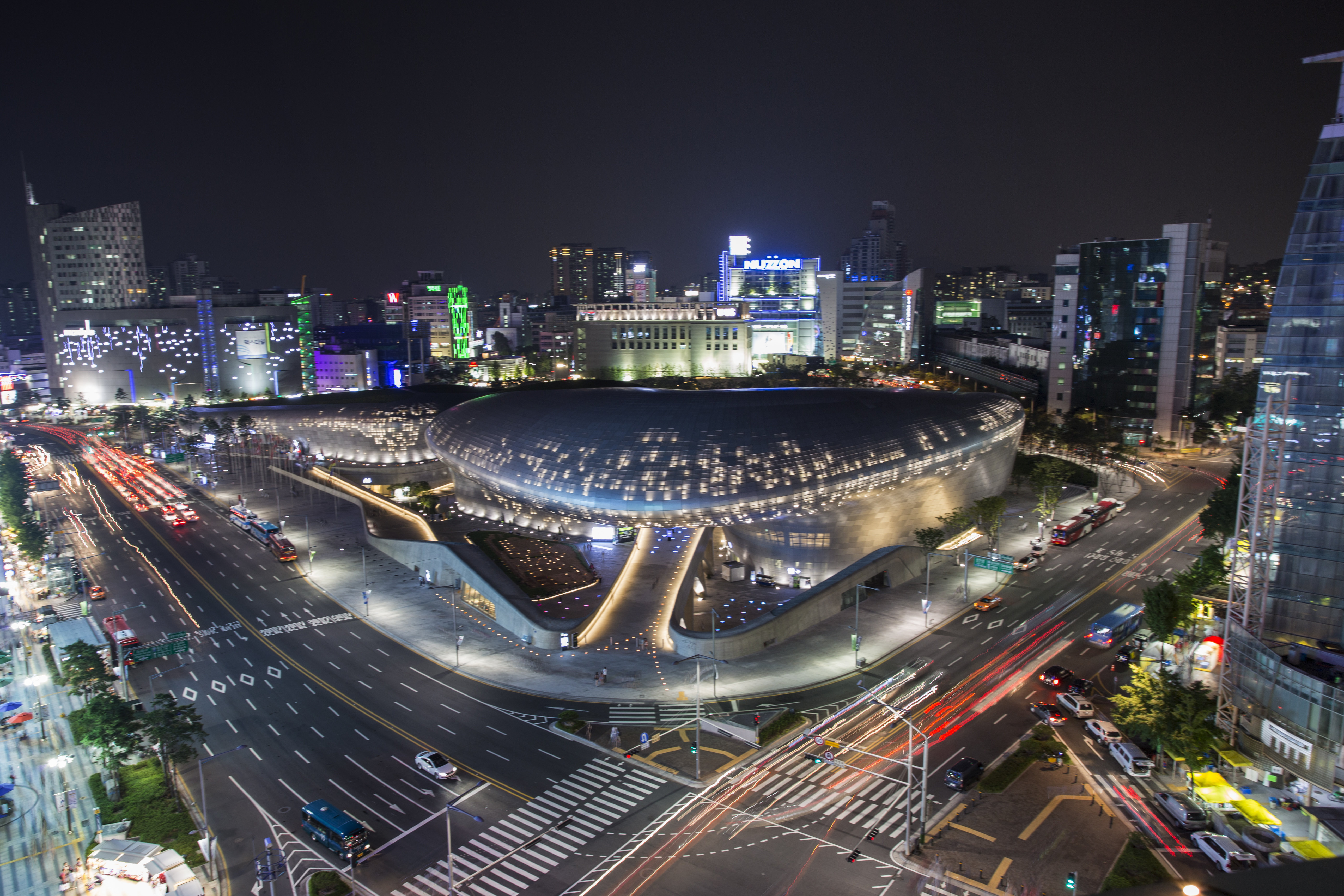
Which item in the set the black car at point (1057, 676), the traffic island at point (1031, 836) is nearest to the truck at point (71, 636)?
the traffic island at point (1031, 836)

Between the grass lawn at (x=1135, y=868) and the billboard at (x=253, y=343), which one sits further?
the billboard at (x=253, y=343)

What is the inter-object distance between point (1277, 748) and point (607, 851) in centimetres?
3438

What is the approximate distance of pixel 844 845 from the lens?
3506cm

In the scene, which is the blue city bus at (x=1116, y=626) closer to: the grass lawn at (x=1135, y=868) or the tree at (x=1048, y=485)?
the grass lawn at (x=1135, y=868)

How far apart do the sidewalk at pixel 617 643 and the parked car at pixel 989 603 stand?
3.16ft

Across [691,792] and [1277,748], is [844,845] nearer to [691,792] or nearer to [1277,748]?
[691,792]

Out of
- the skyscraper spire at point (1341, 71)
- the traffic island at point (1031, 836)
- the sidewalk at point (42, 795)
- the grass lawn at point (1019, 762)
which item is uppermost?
the skyscraper spire at point (1341, 71)

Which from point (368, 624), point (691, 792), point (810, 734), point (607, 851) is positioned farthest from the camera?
point (368, 624)

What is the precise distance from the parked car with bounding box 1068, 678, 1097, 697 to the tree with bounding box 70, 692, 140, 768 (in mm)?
52403

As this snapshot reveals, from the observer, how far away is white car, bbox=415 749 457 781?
133 feet

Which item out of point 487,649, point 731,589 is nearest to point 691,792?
point 487,649

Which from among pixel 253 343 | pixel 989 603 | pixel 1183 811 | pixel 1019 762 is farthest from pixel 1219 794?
pixel 253 343

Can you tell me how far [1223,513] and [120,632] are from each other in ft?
304

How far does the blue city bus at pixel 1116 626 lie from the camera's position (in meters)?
55.6
